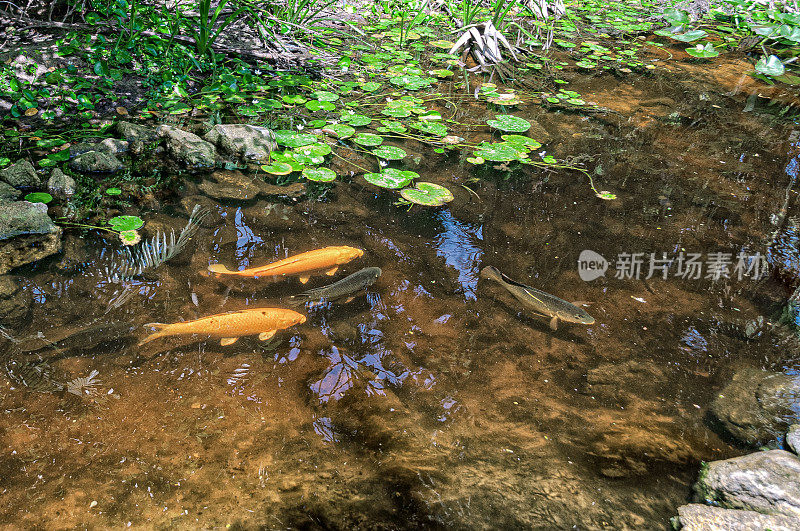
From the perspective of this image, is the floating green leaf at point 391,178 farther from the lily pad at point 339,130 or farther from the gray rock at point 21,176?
the gray rock at point 21,176

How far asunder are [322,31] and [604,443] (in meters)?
6.06

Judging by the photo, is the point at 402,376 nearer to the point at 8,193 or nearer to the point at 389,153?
the point at 389,153

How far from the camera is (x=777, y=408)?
2318 millimetres

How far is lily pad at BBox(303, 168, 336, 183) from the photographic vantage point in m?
3.68

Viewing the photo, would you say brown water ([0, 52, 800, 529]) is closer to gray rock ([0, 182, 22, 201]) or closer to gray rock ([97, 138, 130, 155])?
gray rock ([0, 182, 22, 201])

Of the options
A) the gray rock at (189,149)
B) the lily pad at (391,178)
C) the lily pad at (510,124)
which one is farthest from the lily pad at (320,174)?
the lily pad at (510,124)

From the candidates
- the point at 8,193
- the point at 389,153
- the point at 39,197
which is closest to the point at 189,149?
the point at 39,197

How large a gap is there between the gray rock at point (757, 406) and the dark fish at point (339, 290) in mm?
1818

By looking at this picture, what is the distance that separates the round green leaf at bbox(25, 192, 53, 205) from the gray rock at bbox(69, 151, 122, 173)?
43 centimetres

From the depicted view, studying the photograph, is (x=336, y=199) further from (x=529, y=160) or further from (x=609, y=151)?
(x=609, y=151)

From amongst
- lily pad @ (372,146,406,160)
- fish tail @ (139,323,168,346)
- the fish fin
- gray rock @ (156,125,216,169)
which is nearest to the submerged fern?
the fish fin

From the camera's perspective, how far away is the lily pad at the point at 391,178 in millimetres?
3643

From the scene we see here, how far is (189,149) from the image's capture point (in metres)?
3.81

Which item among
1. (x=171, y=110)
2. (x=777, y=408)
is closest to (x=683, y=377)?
(x=777, y=408)
